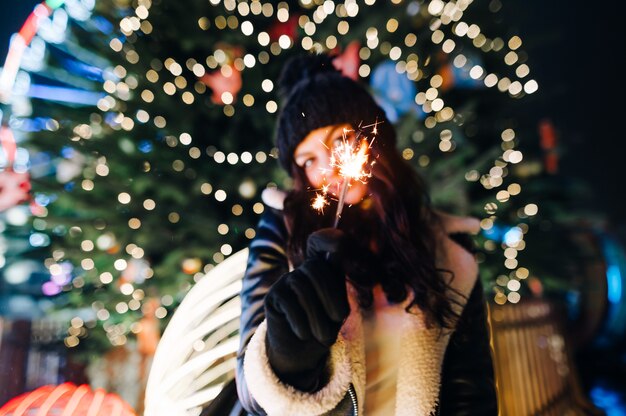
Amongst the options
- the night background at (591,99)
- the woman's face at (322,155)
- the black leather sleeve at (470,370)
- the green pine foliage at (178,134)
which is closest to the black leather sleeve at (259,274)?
the woman's face at (322,155)

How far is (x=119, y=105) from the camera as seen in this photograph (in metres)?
1.61

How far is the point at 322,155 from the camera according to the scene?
2.41ft

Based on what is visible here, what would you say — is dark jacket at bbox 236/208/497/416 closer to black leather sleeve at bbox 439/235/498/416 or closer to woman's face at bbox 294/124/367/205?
black leather sleeve at bbox 439/235/498/416

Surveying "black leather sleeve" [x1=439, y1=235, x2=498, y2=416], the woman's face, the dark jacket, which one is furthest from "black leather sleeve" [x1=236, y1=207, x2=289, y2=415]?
"black leather sleeve" [x1=439, y1=235, x2=498, y2=416]

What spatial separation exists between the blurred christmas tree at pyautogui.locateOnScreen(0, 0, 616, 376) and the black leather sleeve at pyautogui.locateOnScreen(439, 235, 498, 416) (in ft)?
2.71

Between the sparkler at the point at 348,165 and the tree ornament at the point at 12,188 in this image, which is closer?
the sparkler at the point at 348,165

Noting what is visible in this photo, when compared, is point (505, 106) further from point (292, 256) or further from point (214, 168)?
point (292, 256)

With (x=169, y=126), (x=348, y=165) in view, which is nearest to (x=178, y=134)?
(x=169, y=126)

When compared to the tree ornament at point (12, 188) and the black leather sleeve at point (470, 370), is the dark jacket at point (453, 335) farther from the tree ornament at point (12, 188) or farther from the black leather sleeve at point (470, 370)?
the tree ornament at point (12, 188)

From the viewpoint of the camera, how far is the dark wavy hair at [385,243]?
2.38ft

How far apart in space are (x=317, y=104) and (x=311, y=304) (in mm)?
441

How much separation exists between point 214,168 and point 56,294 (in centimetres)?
106

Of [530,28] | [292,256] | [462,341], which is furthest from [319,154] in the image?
[530,28]

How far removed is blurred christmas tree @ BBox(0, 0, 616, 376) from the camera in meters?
1.54
